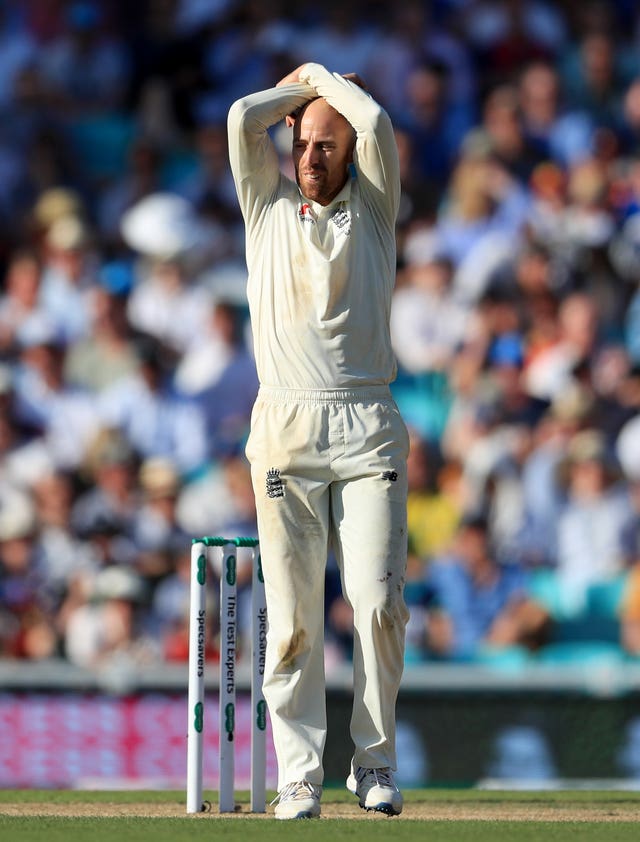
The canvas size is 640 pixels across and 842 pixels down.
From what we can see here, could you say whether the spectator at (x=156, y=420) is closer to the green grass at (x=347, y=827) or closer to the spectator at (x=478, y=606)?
the spectator at (x=478, y=606)

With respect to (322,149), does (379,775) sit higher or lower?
lower

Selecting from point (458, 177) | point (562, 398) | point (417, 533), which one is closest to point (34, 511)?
point (417, 533)

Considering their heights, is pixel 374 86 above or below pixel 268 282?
above

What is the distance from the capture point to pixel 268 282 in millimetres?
5457

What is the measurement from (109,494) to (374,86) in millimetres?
4211

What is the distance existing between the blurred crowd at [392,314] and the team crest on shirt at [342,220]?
391cm

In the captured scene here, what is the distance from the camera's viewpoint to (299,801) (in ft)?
17.3

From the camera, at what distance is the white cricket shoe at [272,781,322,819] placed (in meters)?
5.26

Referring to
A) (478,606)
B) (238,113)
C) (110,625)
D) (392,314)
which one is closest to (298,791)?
(238,113)

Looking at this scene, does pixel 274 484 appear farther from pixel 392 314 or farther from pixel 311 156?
pixel 392 314

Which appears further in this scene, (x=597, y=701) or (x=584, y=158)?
(x=584, y=158)

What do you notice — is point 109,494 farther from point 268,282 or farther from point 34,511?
point 268,282

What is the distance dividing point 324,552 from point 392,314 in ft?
18.4

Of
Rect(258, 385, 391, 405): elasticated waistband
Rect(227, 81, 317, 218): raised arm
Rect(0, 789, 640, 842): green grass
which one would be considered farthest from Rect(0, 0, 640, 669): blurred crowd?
Rect(227, 81, 317, 218): raised arm
